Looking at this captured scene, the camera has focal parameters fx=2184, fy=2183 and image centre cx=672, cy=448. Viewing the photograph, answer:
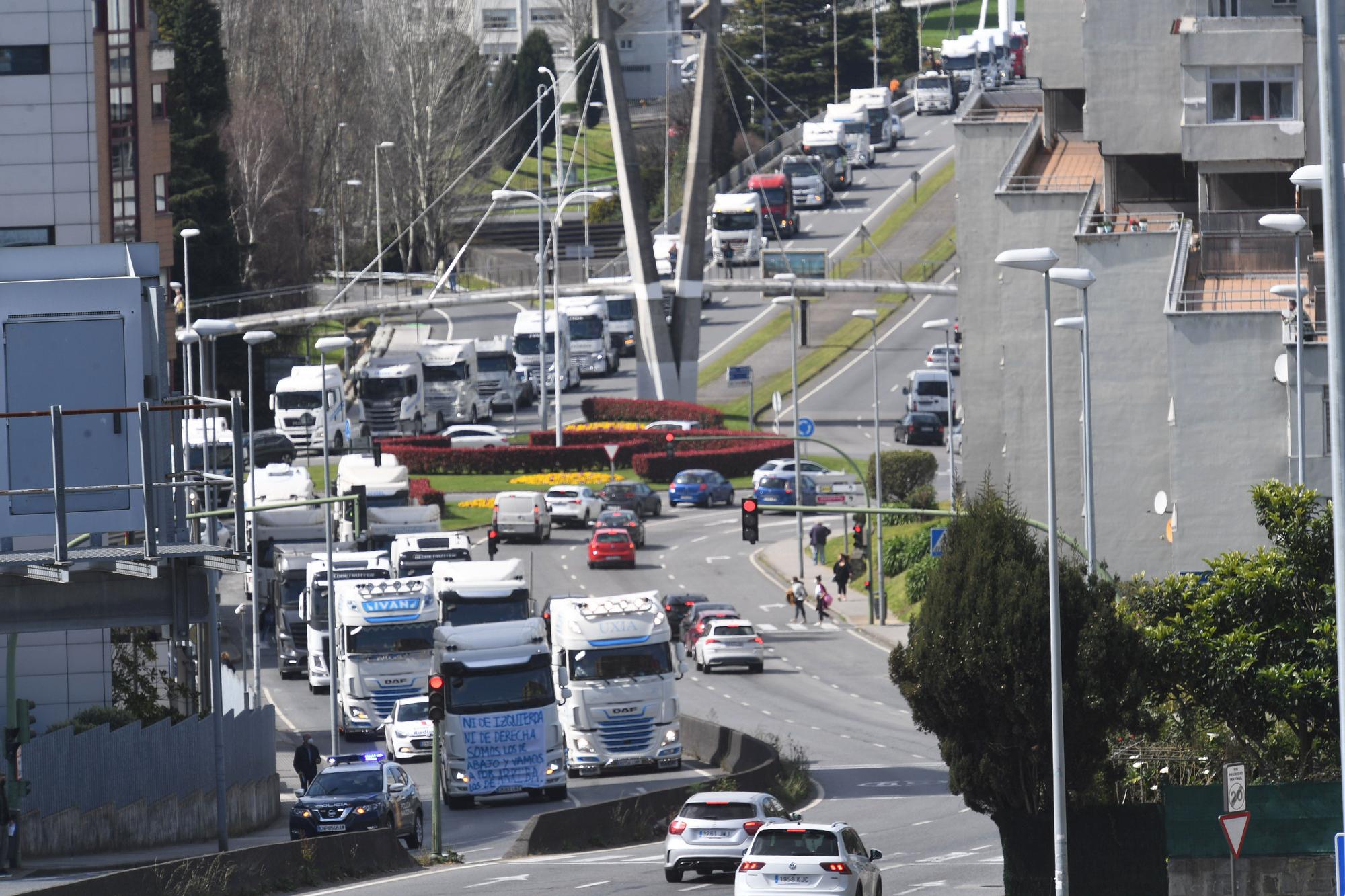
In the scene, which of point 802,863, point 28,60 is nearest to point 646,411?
point 28,60

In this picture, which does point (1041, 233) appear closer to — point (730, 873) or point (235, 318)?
point (730, 873)

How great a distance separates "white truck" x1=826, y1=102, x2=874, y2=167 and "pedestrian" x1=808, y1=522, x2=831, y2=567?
68.8 metres

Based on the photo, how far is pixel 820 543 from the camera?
67000 millimetres

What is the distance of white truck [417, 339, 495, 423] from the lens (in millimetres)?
88250

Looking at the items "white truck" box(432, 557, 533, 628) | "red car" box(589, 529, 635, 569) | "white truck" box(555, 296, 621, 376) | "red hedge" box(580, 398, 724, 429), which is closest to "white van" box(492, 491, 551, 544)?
"red car" box(589, 529, 635, 569)

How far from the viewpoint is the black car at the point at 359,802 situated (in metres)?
30.6

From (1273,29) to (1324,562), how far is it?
26428mm

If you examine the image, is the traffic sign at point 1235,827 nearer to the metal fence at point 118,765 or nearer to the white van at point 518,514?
the metal fence at point 118,765

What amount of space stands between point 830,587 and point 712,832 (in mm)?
37918

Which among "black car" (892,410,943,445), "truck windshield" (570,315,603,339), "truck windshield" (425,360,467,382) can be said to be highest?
"truck windshield" (570,315,603,339)

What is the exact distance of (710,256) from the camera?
11944cm

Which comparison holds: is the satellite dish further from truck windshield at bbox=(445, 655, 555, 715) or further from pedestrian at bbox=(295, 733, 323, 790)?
pedestrian at bbox=(295, 733, 323, 790)

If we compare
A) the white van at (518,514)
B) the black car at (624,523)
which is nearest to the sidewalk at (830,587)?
the black car at (624,523)

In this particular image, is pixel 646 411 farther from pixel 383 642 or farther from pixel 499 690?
pixel 499 690
